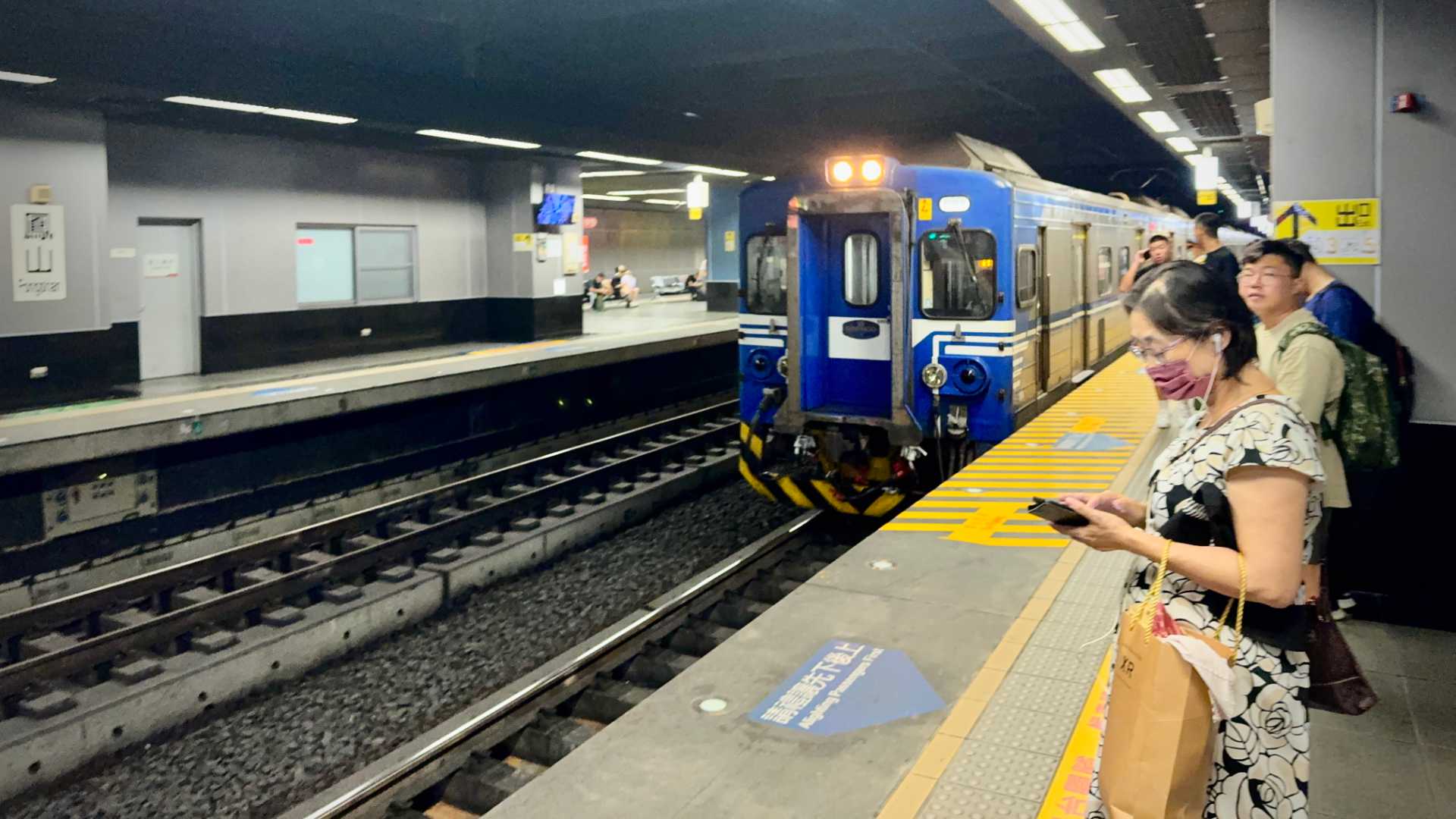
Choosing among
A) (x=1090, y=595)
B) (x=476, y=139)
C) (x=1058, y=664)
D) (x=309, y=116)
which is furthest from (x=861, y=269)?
(x=476, y=139)

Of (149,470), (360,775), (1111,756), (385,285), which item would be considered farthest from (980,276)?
(385,285)

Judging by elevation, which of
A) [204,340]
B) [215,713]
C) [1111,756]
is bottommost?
[215,713]

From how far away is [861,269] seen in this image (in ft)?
29.3

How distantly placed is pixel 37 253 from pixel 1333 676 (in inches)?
504

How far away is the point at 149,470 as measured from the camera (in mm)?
10211

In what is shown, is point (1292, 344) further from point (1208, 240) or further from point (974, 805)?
point (1208, 240)

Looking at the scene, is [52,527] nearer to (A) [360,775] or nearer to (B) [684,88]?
(A) [360,775]

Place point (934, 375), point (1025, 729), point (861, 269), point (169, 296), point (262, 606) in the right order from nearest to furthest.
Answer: point (1025, 729)
point (262, 606)
point (934, 375)
point (861, 269)
point (169, 296)

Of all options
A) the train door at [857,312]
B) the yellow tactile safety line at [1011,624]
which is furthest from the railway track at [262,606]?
the yellow tactile safety line at [1011,624]

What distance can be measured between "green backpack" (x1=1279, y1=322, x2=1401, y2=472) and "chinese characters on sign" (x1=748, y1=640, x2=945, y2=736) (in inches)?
74.6

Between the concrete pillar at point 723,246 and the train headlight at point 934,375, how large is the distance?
17.9 m

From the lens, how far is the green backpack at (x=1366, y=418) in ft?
14.0

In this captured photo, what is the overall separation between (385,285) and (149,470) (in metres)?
7.70

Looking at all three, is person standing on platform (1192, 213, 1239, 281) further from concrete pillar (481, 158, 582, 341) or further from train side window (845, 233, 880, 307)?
concrete pillar (481, 158, 582, 341)
